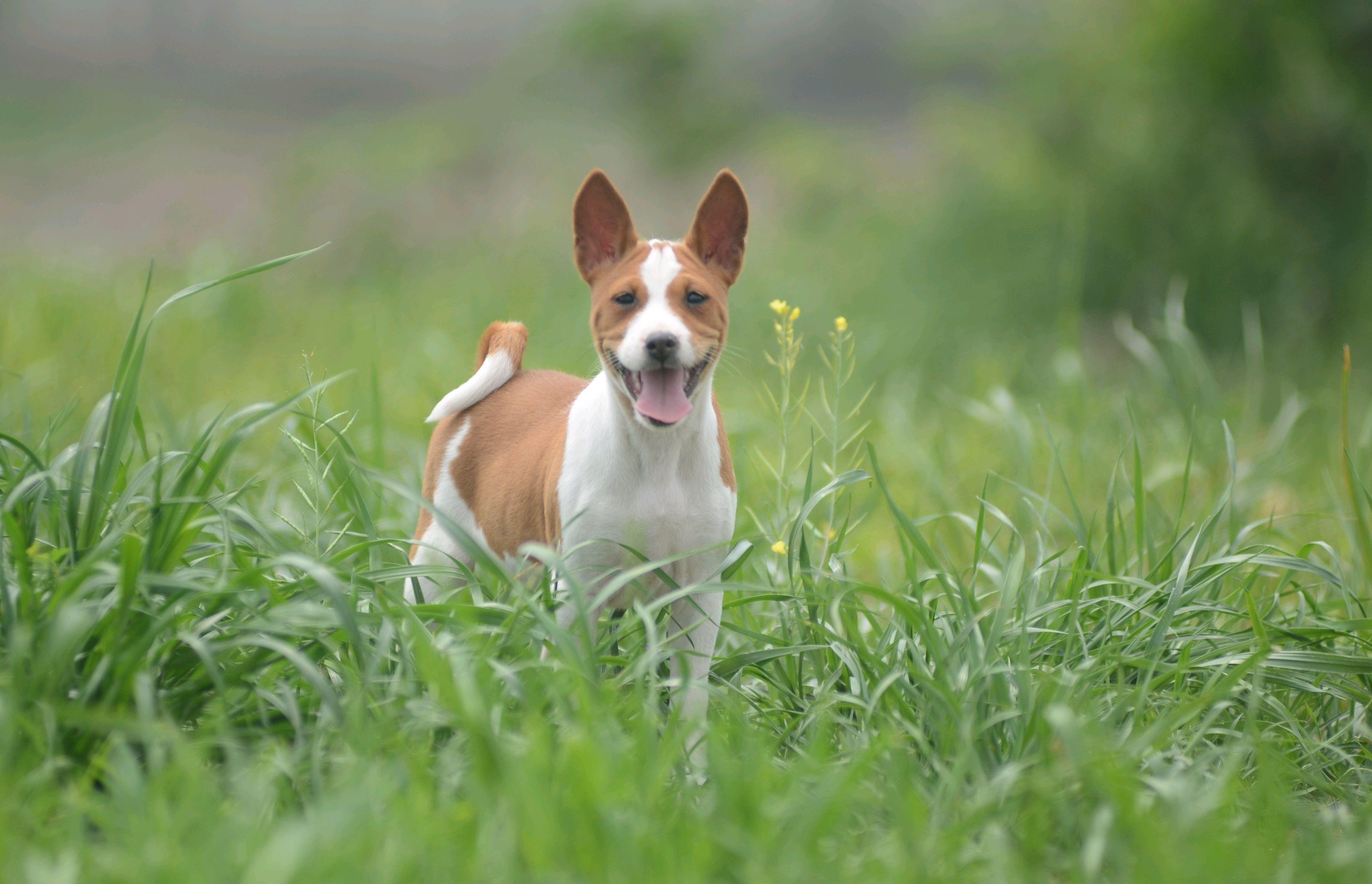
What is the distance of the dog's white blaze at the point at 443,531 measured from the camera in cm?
311

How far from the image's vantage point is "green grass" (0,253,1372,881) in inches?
70.4

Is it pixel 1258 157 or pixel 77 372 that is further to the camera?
pixel 1258 157

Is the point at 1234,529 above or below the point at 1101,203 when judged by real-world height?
below

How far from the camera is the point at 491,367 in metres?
3.28

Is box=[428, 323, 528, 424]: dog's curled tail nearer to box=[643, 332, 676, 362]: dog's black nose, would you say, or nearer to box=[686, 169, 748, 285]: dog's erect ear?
box=[686, 169, 748, 285]: dog's erect ear

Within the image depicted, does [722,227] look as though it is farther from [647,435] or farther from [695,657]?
[695,657]

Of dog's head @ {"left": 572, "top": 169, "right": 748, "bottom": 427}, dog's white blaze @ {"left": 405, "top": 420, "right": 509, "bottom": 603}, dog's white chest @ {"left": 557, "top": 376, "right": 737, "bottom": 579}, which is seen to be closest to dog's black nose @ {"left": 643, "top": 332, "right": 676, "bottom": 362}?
dog's head @ {"left": 572, "top": 169, "right": 748, "bottom": 427}

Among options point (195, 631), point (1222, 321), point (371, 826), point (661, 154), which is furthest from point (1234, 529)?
point (661, 154)

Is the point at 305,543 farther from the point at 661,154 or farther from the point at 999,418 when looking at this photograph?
the point at 661,154

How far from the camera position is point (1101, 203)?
7.66m

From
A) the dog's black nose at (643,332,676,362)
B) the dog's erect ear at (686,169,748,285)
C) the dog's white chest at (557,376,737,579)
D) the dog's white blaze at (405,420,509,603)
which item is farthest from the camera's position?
the dog's white blaze at (405,420,509,603)

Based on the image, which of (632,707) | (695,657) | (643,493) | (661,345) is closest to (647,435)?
(643,493)

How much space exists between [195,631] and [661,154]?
1126 centimetres

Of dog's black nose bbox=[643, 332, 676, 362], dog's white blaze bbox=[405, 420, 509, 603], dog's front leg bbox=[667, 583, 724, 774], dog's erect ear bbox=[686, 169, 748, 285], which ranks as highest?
dog's erect ear bbox=[686, 169, 748, 285]
